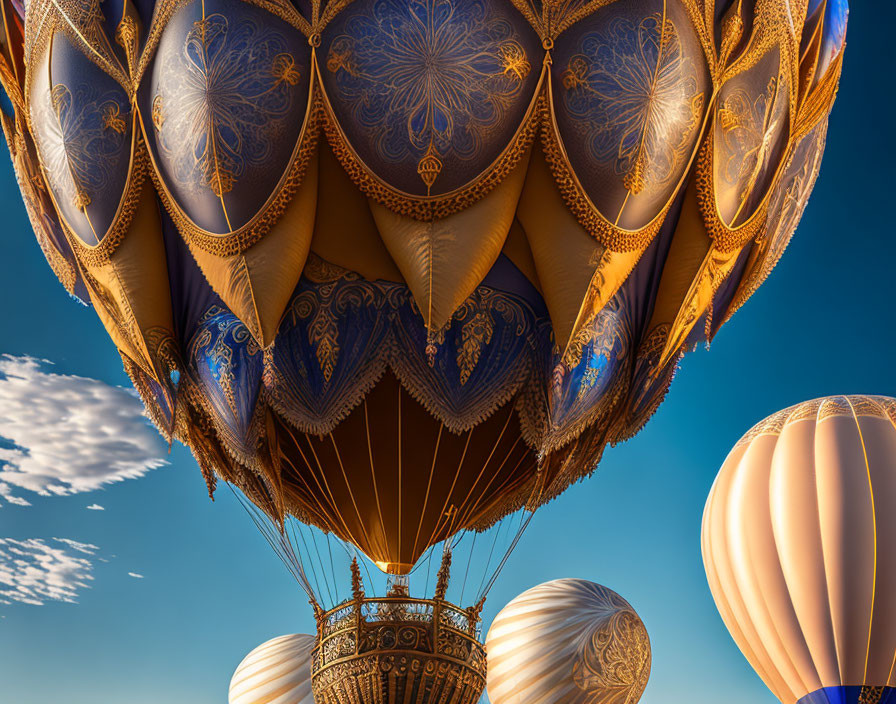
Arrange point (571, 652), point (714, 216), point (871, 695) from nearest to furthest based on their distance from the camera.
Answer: point (714, 216) < point (871, 695) < point (571, 652)

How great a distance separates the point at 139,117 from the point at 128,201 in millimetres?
457

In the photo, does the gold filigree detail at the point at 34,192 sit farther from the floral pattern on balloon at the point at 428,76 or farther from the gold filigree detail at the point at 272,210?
the floral pattern on balloon at the point at 428,76

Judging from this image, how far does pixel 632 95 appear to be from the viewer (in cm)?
625

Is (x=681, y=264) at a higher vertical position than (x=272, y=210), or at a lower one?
higher

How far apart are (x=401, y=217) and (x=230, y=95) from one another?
1.04 metres

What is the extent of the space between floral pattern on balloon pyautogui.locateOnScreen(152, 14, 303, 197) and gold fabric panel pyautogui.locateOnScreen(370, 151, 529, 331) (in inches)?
26.1

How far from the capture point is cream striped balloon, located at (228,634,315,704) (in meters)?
9.12

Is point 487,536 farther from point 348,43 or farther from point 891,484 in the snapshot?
point 348,43

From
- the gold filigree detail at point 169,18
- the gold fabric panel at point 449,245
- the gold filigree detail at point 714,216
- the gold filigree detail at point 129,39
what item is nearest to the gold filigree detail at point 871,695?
the gold filigree detail at point 714,216

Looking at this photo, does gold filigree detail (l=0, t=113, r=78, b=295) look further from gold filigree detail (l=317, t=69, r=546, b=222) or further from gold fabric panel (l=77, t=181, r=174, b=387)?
gold filigree detail (l=317, t=69, r=546, b=222)

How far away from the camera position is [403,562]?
744 cm

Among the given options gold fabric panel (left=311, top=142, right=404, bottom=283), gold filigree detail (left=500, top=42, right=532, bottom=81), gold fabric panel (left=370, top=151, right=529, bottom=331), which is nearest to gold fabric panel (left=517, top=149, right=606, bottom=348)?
gold fabric panel (left=370, top=151, right=529, bottom=331)

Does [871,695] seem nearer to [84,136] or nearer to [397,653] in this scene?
[397,653]

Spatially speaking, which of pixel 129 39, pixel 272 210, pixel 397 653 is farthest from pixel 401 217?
pixel 397 653
